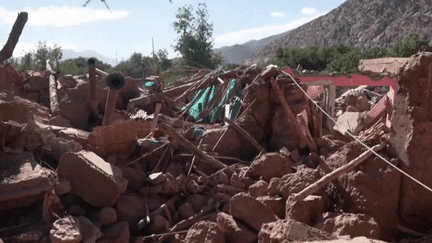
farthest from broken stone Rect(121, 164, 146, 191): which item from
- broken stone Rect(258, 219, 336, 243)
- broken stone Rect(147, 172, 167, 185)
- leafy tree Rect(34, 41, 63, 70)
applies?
leafy tree Rect(34, 41, 63, 70)

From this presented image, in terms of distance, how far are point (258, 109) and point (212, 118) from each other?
356 cm

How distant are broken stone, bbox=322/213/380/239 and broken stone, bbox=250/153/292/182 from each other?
6.57 feet

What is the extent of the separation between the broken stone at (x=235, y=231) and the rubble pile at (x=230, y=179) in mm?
12

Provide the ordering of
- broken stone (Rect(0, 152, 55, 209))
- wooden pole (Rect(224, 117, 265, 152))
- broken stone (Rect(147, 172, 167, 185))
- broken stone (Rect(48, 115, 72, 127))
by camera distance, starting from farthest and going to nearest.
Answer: broken stone (Rect(48, 115, 72, 127)) → wooden pole (Rect(224, 117, 265, 152)) → broken stone (Rect(147, 172, 167, 185)) → broken stone (Rect(0, 152, 55, 209))

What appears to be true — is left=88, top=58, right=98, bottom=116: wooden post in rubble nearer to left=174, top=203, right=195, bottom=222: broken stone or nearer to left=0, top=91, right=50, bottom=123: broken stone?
left=0, top=91, right=50, bottom=123: broken stone

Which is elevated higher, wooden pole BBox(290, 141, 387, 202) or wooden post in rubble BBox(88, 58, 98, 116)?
wooden post in rubble BBox(88, 58, 98, 116)

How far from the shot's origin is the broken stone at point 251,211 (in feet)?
15.8

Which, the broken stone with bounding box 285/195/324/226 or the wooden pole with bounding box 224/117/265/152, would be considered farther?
the wooden pole with bounding box 224/117/265/152

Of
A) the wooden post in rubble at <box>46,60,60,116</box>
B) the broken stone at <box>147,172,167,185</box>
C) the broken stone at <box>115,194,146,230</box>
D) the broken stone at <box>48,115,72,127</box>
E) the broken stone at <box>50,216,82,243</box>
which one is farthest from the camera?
the wooden post in rubble at <box>46,60,60,116</box>

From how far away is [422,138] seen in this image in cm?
461

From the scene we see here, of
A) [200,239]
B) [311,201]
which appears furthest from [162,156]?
[311,201]

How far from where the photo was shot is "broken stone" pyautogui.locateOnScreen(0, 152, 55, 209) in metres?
4.79

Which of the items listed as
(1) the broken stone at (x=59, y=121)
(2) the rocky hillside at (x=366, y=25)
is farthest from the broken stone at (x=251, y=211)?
(2) the rocky hillside at (x=366, y=25)

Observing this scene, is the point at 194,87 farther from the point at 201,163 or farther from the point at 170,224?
the point at 170,224
